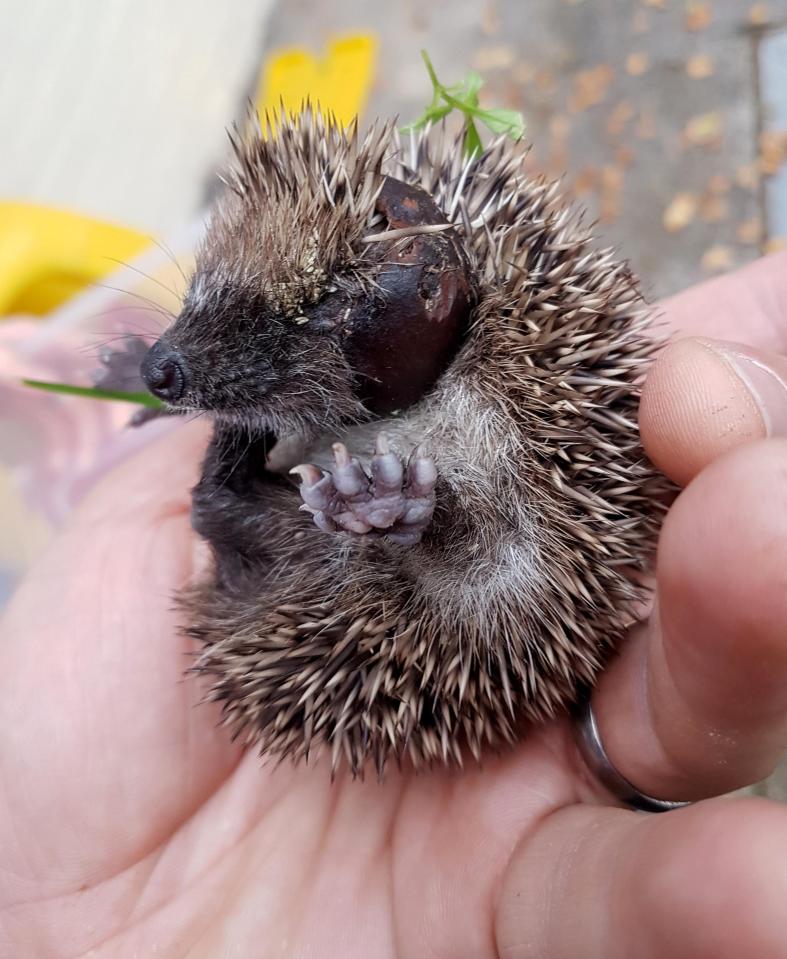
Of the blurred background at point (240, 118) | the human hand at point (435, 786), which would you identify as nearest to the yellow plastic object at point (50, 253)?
the blurred background at point (240, 118)

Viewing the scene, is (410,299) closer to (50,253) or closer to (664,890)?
(664,890)

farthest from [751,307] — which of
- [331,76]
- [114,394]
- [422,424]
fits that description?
[331,76]

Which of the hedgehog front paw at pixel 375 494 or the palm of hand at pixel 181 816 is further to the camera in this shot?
the palm of hand at pixel 181 816

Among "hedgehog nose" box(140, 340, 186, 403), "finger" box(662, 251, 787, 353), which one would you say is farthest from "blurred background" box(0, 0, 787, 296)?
"hedgehog nose" box(140, 340, 186, 403)

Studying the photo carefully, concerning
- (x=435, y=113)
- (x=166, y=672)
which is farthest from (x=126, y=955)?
(x=435, y=113)

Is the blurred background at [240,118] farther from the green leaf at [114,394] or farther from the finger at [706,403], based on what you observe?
the finger at [706,403]

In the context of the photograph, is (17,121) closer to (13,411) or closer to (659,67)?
(13,411)
